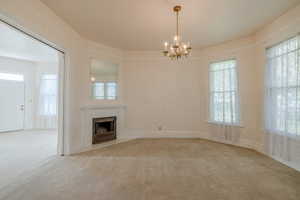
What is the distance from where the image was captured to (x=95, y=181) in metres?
2.59

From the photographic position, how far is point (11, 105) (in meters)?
6.65

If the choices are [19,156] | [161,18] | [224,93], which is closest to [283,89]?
[224,93]

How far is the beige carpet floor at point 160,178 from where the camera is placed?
2.22m

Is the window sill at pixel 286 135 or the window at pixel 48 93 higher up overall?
the window at pixel 48 93

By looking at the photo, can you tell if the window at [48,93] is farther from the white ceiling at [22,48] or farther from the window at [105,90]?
the window at [105,90]

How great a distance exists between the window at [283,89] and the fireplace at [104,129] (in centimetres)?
414

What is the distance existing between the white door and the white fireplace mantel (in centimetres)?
428

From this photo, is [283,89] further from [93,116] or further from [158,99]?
[93,116]

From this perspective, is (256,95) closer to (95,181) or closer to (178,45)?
(178,45)

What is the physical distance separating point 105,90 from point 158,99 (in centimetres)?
178

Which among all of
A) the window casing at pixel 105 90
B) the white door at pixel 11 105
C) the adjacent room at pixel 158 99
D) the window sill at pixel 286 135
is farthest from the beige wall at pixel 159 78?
the white door at pixel 11 105

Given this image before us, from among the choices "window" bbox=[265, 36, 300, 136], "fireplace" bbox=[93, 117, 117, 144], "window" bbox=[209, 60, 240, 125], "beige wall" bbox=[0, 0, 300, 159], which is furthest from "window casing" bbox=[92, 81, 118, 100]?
"window" bbox=[265, 36, 300, 136]

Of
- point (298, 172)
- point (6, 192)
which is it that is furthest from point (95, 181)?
point (298, 172)

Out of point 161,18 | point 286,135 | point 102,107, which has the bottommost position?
point 286,135
